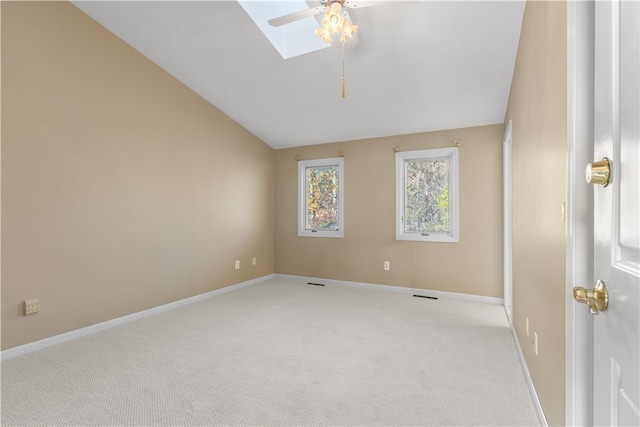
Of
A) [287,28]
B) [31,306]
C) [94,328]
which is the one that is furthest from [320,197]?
[31,306]

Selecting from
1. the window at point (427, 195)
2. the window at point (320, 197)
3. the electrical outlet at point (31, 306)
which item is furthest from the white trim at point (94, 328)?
the window at point (427, 195)

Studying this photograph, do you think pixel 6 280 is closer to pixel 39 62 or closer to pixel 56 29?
pixel 39 62

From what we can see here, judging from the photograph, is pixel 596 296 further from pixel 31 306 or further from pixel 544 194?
pixel 31 306

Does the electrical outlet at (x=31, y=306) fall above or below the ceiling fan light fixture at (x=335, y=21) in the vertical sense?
below

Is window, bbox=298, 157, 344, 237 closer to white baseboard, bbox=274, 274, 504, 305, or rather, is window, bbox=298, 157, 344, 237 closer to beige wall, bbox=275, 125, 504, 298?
beige wall, bbox=275, 125, 504, 298

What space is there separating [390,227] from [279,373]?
114 inches

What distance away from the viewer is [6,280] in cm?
234

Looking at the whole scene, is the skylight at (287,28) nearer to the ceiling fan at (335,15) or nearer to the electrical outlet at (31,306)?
the ceiling fan at (335,15)

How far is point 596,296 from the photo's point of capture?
0.72m

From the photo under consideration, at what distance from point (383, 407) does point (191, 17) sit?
339 cm

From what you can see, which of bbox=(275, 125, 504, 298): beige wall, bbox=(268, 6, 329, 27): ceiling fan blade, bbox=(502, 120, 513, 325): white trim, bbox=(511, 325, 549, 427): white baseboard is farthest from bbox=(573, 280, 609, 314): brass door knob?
bbox=(275, 125, 504, 298): beige wall

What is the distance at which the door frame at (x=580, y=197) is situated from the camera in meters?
0.98

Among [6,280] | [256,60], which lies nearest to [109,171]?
[6,280]

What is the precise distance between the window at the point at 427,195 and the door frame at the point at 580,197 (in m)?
3.22
